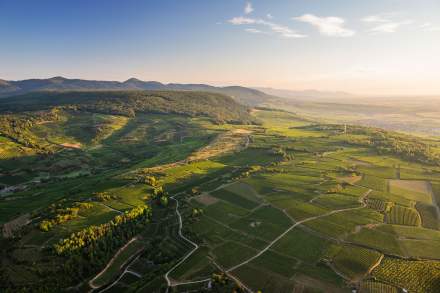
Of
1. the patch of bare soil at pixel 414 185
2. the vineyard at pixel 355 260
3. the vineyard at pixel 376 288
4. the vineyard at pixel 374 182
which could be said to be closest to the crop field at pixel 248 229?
the vineyard at pixel 376 288

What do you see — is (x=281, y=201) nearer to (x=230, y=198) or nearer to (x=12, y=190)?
(x=230, y=198)

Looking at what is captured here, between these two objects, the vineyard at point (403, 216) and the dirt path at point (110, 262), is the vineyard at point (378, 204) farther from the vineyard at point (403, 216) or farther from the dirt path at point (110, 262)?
the dirt path at point (110, 262)

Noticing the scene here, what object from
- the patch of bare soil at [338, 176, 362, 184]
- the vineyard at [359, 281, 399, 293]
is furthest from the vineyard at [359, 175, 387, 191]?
the vineyard at [359, 281, 399, 293]

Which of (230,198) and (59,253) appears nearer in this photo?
(59,253)

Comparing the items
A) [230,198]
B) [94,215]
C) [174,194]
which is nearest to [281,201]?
[230,198]

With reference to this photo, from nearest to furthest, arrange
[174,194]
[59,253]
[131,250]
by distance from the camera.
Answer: [59,253] → [131,250] → [174,194]

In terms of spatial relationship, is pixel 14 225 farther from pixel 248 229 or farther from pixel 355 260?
pixel 355 260

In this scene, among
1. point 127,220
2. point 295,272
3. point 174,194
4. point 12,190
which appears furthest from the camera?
point 12,190
